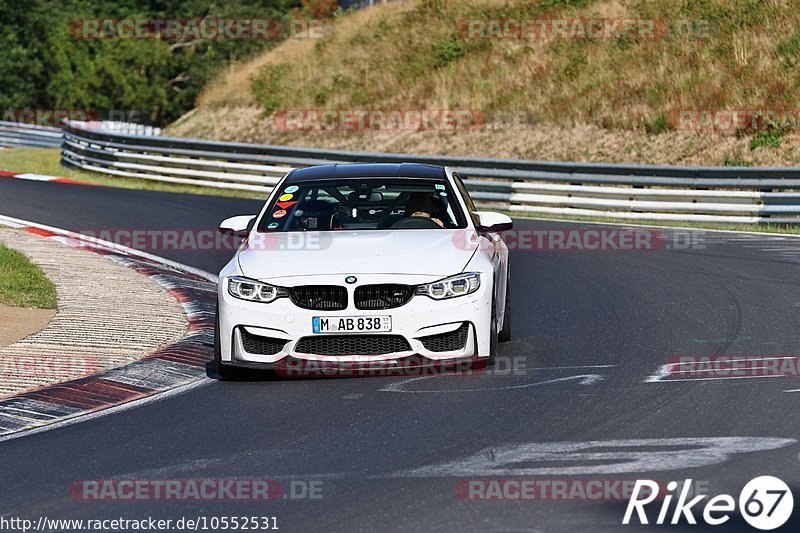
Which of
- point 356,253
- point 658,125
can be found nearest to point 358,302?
point 356,253

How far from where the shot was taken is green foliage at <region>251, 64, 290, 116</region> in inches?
1610

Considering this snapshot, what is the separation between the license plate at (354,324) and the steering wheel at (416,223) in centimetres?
139

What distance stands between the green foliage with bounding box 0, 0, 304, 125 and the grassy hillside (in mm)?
12680

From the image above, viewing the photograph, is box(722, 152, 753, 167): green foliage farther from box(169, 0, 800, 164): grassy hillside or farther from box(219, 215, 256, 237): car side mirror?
box(219, 215, 256, 237): car side mirror

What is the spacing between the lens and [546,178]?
23203 mm

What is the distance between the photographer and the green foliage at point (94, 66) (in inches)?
2256

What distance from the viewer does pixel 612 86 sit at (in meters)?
33.2

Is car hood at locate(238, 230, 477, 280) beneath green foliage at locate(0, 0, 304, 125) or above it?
beneath

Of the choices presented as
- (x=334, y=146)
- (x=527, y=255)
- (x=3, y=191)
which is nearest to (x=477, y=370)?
(x=527, y=255)

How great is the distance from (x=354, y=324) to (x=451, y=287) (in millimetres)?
721

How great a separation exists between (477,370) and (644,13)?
28.9 m

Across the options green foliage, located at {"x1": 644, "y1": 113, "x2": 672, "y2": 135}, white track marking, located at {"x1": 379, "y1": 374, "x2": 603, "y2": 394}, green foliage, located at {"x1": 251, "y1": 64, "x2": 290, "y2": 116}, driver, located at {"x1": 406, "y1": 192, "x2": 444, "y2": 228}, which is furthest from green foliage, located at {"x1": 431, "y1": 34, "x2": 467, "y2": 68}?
white track marking, located at {"x1": 379, "y1": 374, "x2": 603, "y2": 394}

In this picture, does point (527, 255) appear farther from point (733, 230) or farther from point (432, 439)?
point (432, 439)

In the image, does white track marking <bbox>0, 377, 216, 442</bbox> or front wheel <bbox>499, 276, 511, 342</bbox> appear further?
front wheel <bbox>499, 276, 511, 342</bbox>
